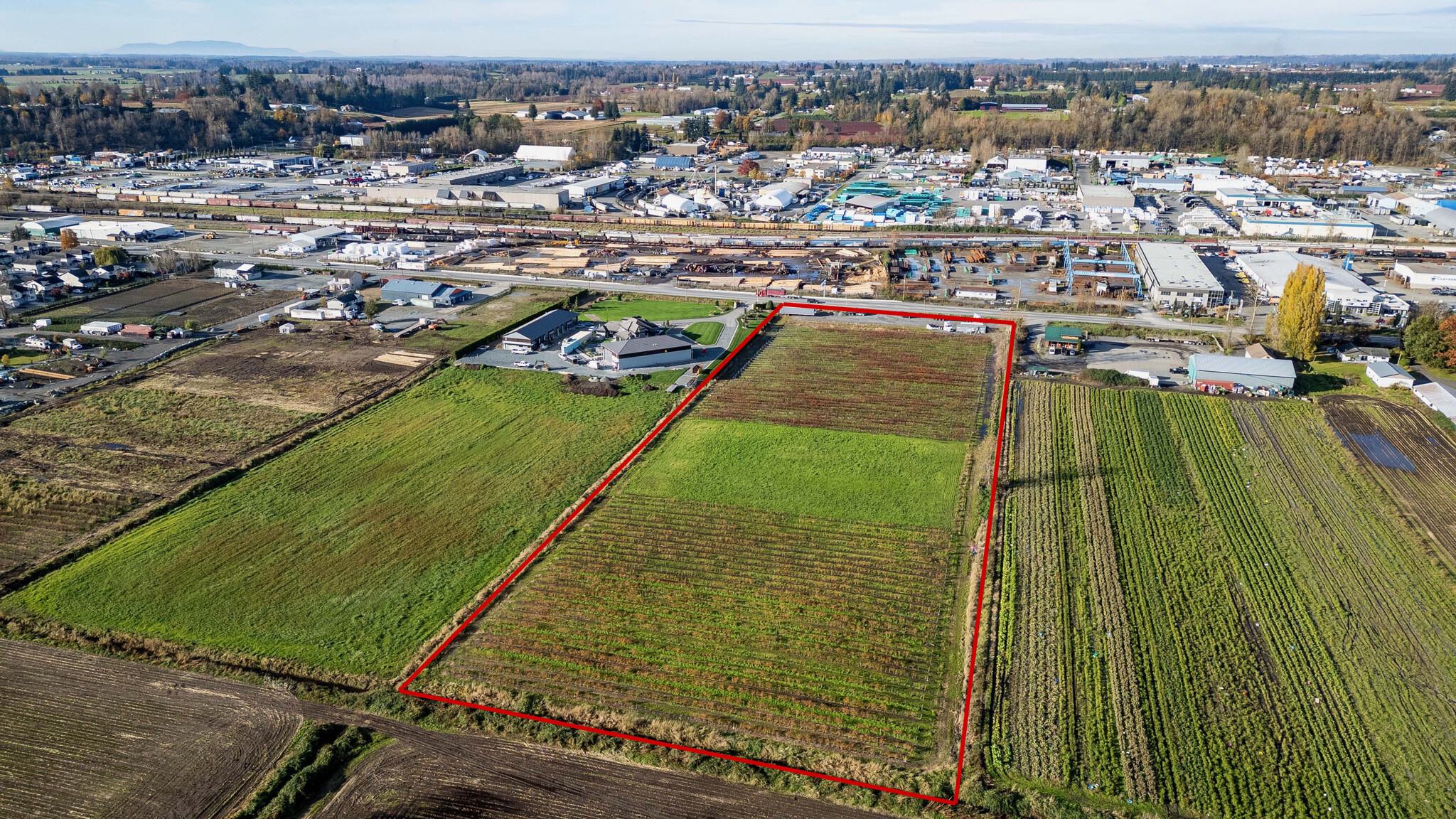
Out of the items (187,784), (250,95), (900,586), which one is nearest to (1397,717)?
(900,586)

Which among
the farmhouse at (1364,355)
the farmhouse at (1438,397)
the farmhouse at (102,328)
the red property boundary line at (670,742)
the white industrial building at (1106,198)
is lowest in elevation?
the red property boundary line at (670,742)

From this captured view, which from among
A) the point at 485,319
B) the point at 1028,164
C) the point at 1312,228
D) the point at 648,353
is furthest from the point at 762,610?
the point at 1028,164

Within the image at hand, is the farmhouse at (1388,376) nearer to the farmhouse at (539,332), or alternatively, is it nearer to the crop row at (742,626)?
the crop row at (742,626)

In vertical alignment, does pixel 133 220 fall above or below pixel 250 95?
below

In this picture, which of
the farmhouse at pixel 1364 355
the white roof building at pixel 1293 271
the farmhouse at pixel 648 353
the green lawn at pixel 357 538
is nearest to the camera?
the green lawn at pixel 357 538

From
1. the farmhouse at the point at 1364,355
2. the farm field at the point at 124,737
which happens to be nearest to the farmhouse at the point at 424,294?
the farm field at the point at 124,737

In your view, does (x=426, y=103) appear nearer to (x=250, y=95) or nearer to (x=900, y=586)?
(x=250, y=95)
